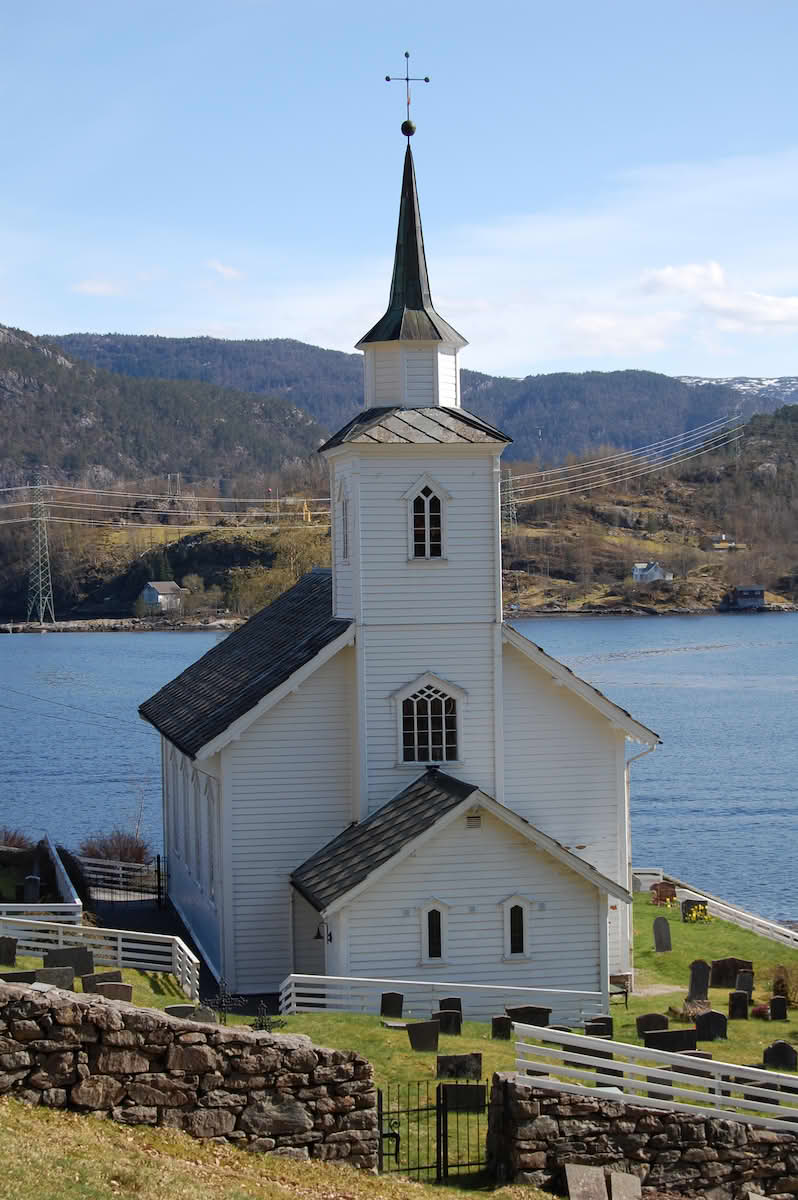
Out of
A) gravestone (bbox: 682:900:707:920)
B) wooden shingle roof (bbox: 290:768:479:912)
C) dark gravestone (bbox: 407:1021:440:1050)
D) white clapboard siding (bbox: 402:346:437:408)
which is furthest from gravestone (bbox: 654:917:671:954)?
dark gravestone (bbox: 407:1021:440:1050)

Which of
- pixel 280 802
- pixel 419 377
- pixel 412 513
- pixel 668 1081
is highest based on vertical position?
pixel 419 377

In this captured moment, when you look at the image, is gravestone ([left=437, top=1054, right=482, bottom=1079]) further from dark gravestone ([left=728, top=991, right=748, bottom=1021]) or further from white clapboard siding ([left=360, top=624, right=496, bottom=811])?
white clapboard siding ([left=360, top=624, right=496, bottom=811])

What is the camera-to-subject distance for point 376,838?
85.8 ft

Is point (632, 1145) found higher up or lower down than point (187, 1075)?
lower down

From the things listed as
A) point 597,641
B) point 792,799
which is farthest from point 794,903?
point 597,641

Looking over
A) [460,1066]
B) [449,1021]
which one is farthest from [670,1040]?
[460,1066]

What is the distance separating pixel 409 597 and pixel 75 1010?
14479mm

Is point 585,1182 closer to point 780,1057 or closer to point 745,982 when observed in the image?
point 780,1057

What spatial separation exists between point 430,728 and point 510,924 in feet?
12.9

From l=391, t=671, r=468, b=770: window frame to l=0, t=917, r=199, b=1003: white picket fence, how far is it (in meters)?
4.91

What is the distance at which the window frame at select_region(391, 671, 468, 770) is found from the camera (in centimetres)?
2784

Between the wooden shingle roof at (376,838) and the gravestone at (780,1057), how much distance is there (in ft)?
20.0

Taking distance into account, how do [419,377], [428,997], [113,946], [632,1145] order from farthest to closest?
[419,377] < [113,946] < [428,997] < [632,1145]

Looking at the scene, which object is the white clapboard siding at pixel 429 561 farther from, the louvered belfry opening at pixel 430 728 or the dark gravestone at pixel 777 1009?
the dark gravestone at pixel 777 1009
